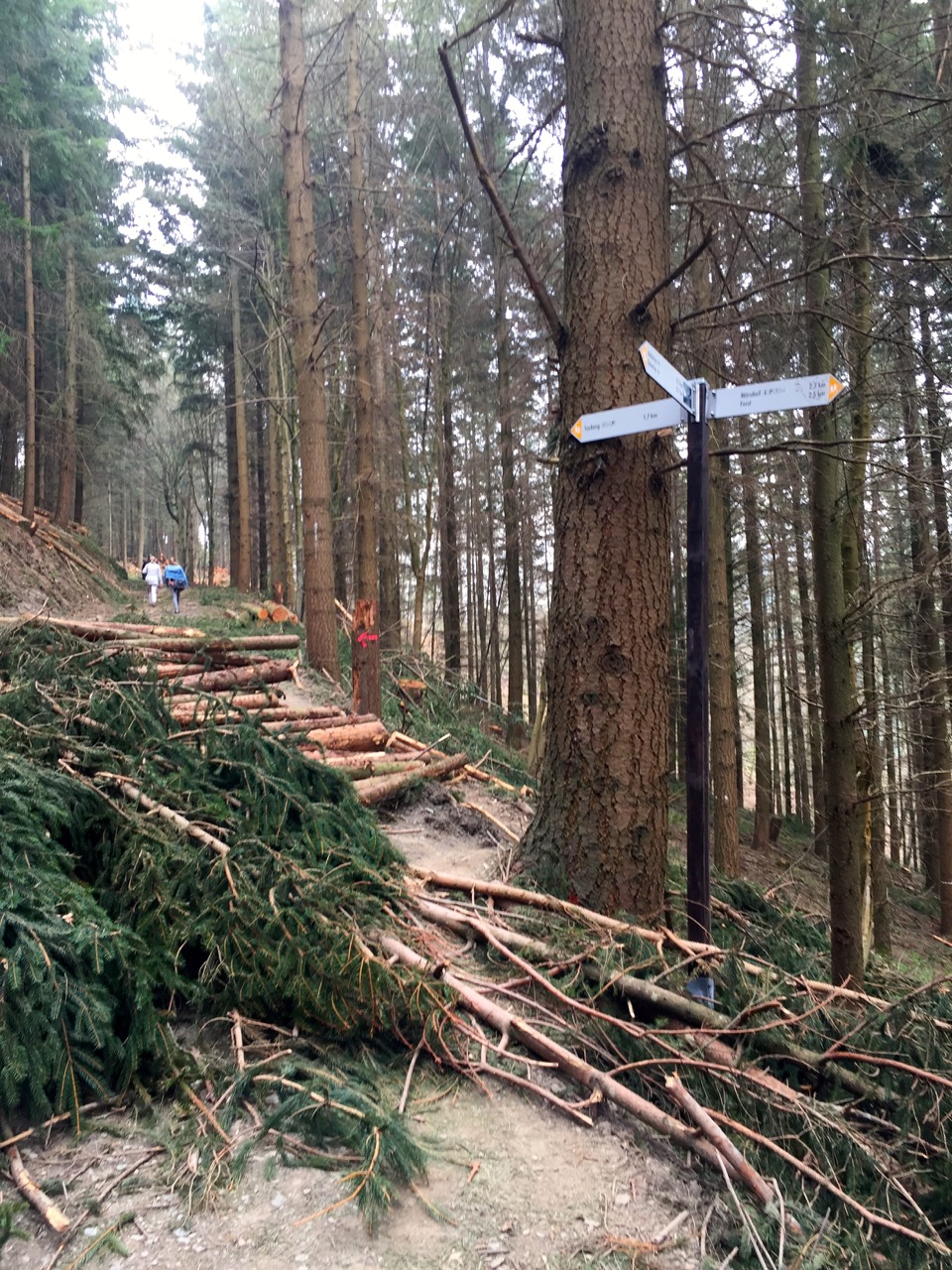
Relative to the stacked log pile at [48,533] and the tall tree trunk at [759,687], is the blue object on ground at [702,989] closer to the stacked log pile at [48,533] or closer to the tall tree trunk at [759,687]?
the tall tree trunk at [759,687]

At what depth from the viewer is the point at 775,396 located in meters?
3.78

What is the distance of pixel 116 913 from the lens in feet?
10.8

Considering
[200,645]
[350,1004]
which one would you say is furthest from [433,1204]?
[200,645]

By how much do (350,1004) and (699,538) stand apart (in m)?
2.57

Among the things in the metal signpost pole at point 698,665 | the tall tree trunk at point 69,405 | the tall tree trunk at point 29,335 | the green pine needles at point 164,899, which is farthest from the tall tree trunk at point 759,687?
the tall tree trunk at point 69,405

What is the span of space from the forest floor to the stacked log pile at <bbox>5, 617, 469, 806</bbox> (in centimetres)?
308

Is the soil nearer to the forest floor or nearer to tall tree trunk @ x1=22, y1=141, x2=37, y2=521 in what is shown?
the forest floor

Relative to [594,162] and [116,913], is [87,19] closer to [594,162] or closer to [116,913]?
[594,162]

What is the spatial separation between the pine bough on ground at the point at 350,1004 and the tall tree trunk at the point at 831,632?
7.13 feet

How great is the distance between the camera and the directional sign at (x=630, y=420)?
3990 mm

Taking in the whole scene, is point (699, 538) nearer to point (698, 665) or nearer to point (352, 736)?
point (698, 665)

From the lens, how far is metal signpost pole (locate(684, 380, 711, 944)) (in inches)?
149

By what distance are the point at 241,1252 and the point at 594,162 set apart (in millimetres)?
5279

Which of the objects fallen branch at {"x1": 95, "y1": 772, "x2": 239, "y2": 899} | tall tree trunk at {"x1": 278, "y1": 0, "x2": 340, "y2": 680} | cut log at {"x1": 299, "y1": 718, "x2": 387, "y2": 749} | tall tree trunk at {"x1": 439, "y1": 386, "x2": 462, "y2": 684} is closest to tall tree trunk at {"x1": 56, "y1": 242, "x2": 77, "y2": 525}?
tall tree trunk at {"x1": 439, "y1": 386, "x2": 462, "y2": 684}
